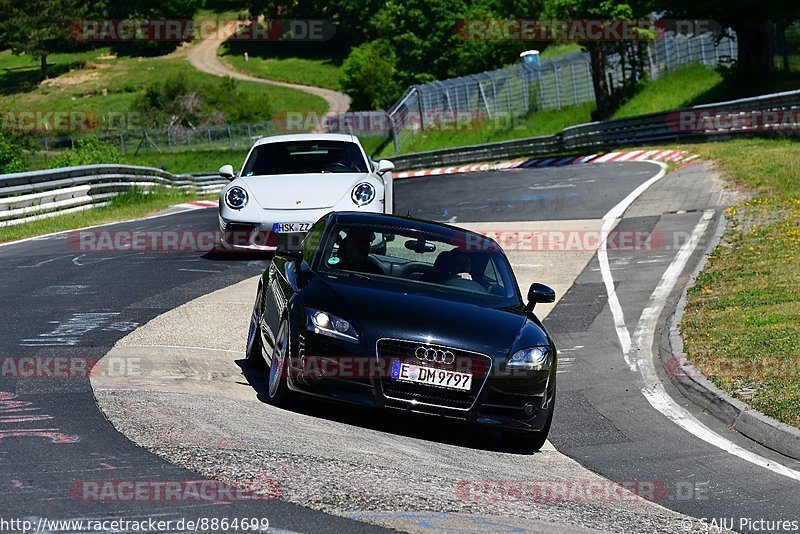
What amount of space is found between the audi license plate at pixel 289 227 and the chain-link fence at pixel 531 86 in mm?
33318

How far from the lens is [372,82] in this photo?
85.9m

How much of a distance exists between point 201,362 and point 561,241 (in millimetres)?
9412

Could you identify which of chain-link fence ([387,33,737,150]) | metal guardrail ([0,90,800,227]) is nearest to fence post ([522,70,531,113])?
chain-link fence ([387,33,737,150])

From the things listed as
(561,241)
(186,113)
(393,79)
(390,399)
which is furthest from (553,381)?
(186,113)

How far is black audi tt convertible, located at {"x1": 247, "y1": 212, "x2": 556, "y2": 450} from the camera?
7.45 meters

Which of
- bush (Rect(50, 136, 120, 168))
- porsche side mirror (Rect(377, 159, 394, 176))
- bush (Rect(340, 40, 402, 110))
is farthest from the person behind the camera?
bush (Rect(340, 40, 402, 110))

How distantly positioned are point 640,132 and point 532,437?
29875 millimetres

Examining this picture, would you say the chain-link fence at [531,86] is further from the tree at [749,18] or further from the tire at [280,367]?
the tire at [280,367]

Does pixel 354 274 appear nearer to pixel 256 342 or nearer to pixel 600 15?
pixel 256 342

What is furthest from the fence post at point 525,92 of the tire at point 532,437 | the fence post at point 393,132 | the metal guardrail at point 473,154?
the tire at point 532,437

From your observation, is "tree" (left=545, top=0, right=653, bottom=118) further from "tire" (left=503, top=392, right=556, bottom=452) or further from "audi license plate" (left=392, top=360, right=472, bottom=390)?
"audi license plate" (left=392, top=360, right=472, bottom=390)

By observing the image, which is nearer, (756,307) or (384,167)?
(756,307)

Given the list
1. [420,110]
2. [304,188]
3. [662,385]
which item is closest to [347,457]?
[662,385]

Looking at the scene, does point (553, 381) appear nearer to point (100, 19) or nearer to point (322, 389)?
point (322, 389)
